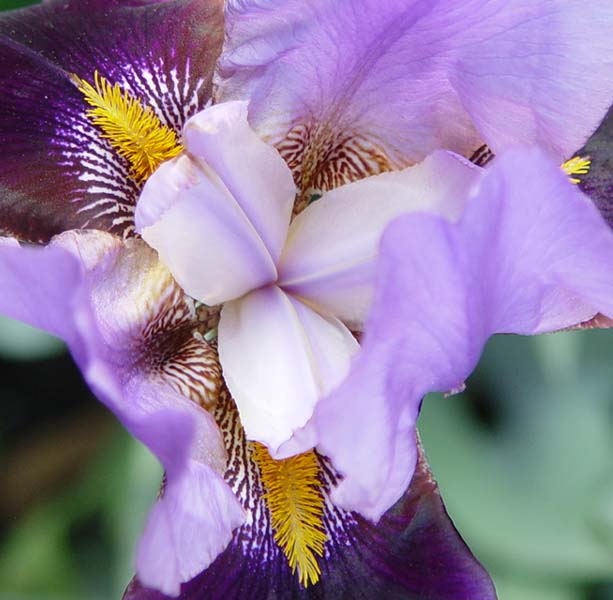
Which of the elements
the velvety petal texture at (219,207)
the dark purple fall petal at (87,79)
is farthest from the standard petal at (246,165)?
the dark purple fall petal at (87,79)

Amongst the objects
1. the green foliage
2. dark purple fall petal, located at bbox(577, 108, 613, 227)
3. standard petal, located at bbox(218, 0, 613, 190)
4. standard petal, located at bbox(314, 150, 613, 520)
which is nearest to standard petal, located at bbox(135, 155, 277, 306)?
standard petal, located at bbox(218, 0, 613, 190)

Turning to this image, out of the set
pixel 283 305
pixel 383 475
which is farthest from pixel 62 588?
pixel 383 475

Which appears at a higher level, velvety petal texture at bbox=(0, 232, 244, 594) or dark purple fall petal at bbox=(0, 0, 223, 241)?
dark purple fall petal at bbox=(0, 0, 223, 241)

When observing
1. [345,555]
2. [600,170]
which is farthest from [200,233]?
[600,170]

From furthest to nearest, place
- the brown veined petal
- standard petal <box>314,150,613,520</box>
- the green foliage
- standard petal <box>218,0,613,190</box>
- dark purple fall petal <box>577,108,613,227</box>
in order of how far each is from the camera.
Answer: the green foliage → dark purple fall petal <box>577,108,613,227</box> → the brown veined petal → standard petal <box>218,0,613,190</box> → standard petal <box>314,150,613,520</box>

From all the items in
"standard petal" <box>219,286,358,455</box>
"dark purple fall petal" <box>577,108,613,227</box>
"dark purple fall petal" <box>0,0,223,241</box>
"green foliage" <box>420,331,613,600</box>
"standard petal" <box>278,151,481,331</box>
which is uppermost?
"dark purple fall petal" <box>0,0,223,241</box>

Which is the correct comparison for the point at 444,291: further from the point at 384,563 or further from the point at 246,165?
the point at 384,563

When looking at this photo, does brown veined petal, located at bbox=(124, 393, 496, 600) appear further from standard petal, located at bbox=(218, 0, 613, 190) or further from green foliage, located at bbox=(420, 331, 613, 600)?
green foliage, located at bbox=(420, 331, 613, 600)

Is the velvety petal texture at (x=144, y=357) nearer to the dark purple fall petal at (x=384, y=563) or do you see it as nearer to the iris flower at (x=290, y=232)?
the iris flower at (x=290, y=232)

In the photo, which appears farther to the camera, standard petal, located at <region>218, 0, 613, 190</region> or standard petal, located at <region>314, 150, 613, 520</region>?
standard petal, located at <region>218, 0, 613, 190</region>

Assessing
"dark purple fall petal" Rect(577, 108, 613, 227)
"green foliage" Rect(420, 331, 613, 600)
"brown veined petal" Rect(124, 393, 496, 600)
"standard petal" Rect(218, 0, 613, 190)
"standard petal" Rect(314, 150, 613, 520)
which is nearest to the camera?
"standard petal" Rect(314, 150, 613, 520)
